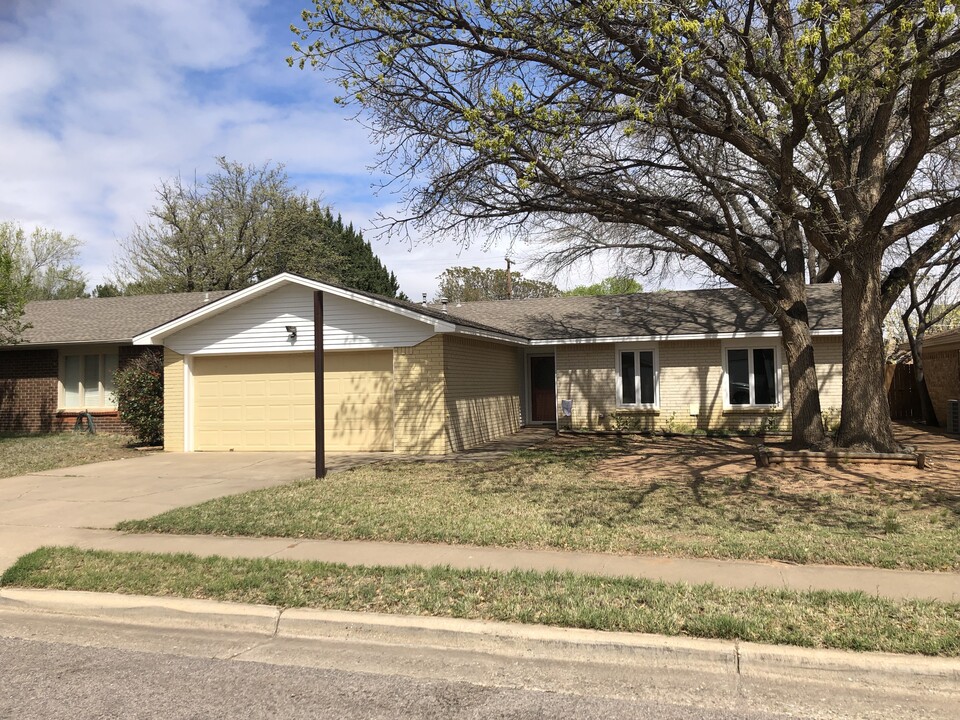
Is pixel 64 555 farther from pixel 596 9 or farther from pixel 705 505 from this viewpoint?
pixel 596 9

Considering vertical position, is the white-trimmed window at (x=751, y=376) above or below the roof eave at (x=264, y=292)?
below

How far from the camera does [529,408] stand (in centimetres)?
2266

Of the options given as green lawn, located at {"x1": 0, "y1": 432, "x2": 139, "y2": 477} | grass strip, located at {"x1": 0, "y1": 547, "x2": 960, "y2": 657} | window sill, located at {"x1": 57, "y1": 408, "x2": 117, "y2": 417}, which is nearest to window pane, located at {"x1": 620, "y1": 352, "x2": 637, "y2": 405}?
green lawn, located at {"x1": 0, "y1": 432, "x2": 139, "y2": 477}

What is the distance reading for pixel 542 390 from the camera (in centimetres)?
2277

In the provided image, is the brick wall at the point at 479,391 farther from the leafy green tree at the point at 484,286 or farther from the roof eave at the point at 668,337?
the leafy green tree at the point at 484,286

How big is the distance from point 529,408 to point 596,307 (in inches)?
151

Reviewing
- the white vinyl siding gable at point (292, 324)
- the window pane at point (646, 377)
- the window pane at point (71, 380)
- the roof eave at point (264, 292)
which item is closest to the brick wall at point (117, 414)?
the window pane at point (71, 380)

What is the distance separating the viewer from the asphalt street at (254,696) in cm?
411

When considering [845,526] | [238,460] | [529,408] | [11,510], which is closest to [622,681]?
[845,526]

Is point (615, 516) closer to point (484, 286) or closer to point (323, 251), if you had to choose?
point (323, 251)

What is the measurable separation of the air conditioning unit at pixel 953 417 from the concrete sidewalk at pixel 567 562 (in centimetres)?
1409

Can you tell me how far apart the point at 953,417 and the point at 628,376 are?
8025 millimetres

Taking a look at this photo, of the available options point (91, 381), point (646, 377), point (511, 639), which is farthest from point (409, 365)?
point (91, 381)

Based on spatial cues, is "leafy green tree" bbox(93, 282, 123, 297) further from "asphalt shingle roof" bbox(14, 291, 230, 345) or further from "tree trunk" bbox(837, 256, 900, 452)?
"tree trunk" bbox(837, 256, 900, 452)
